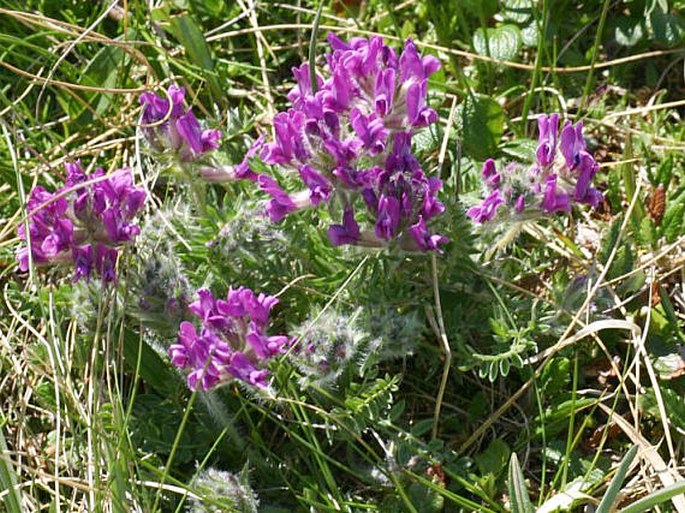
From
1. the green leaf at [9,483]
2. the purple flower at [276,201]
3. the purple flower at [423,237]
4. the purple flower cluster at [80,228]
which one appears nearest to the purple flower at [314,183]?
the purple flower at [276,201]

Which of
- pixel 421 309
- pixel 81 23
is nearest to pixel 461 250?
pixel 421 309

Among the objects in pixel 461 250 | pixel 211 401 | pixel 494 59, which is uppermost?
pixel 494 59

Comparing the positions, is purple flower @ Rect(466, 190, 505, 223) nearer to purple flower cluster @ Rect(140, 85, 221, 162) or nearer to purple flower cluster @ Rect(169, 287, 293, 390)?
purple flower cluster @ Rect(169, 287, 293, 390)

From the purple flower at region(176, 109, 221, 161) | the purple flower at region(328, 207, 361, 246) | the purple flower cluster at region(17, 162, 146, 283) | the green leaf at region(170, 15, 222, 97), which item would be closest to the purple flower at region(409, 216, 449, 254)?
the purple flower at region(328, 207, 361, 246)

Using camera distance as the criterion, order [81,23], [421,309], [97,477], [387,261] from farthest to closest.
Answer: [81,23]
[421,309]
[387,261]
[97,477]

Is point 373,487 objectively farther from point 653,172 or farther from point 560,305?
point 653,172

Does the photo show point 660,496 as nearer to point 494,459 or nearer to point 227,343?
point 494,459

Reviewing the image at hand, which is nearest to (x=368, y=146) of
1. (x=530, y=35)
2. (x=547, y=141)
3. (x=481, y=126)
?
(x=547, y=141)
